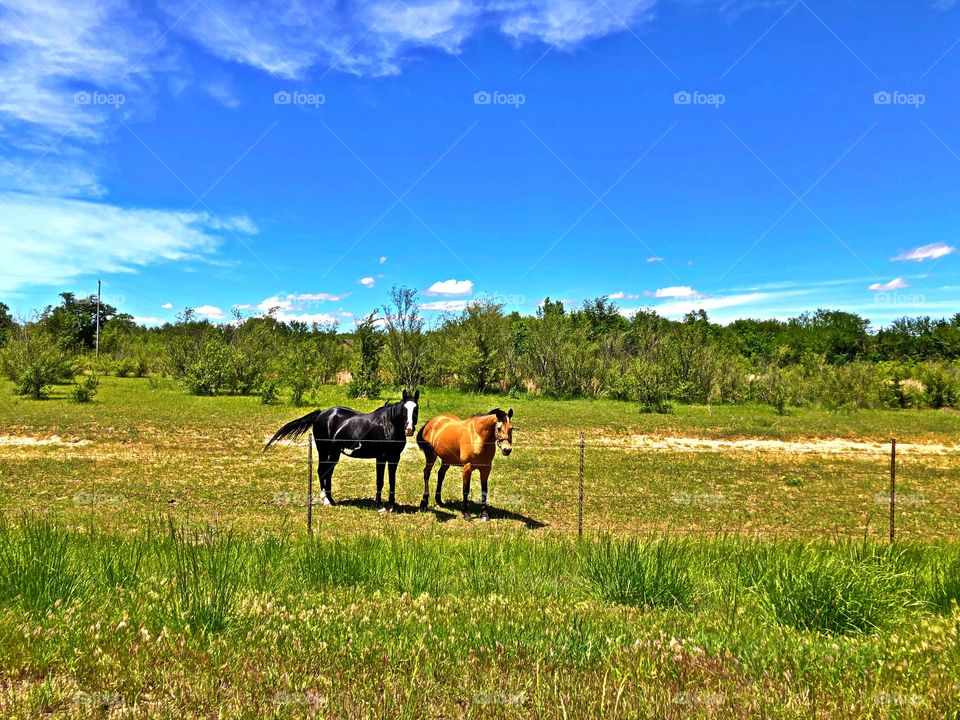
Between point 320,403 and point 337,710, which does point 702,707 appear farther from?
point 320,403

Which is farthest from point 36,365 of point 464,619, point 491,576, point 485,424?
point 464,619

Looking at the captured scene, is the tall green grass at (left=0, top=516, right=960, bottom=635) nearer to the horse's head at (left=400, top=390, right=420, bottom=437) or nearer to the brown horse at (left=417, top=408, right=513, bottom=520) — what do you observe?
the brown horse at (left=417, top=408, right=513, bottom=520)

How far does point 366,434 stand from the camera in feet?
38.0

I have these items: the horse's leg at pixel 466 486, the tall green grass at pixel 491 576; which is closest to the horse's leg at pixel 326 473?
the horse's leg at pixel 466 486

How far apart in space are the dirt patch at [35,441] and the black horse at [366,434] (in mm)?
10684

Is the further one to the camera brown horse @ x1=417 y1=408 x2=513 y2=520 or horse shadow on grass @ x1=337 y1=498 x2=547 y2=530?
horse shadow on grass @ x1=337 y1=498 x2=547 y2=530

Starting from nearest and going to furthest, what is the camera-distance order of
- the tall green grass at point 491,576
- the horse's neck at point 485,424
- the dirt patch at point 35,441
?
the tall green grass at point 491,576, the horse's neck at point 485,424, the dirt patch at point 35,441

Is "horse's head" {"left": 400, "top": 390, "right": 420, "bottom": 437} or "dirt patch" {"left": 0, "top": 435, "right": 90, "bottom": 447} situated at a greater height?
"horse's head" {"left": 400, "top": 390, "right": 420, "bottom": 437}

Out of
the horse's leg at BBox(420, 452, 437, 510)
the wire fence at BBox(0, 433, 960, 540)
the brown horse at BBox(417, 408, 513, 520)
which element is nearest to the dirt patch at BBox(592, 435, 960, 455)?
the wire fence at BBox(0, 433, 960, 540)

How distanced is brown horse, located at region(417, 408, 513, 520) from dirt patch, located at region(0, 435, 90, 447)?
13174 mm

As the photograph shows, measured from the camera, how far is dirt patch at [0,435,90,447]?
1791 cm

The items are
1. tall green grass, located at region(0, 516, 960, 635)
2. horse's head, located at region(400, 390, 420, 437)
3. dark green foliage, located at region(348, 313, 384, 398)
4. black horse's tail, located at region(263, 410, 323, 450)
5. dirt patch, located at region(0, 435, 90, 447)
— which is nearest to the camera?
tall green grass, located at region(0, 516, 960, 635)

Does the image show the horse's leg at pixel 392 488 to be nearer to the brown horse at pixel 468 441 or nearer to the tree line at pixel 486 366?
the brown horse at pixel 468 441

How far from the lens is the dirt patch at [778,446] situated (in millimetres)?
20453
